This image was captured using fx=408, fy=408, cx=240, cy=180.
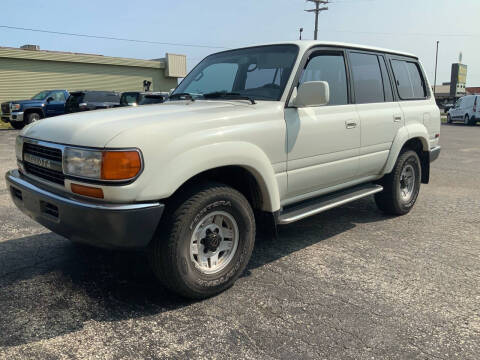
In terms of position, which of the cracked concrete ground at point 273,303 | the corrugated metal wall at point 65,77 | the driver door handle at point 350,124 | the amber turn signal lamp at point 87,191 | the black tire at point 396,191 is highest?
the corrugated metal wall at point 65,77

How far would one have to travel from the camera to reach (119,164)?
8.05ft

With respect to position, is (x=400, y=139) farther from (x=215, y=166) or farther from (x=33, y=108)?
(x=33, y=108)

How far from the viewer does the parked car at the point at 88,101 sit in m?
16.8

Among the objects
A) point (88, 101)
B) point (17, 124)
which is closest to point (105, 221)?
point (88, 101)

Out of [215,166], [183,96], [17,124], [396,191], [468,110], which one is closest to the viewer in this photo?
[215,166]

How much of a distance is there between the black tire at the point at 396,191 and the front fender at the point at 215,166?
2.23m

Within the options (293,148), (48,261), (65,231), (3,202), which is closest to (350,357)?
(293,148)

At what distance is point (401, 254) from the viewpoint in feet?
12.7

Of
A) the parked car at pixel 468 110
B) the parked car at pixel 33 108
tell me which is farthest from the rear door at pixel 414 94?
the parked car at pixel 468 110

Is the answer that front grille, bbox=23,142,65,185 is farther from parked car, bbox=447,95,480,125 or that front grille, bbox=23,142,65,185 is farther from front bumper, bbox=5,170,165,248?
parked car, bbox=447,95,480,125

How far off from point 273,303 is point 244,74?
2208 millimetres

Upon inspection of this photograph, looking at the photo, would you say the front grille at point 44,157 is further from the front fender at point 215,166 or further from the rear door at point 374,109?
the rear door at point 374,109

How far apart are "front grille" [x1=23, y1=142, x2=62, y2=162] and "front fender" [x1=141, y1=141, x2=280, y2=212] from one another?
28.8 inches

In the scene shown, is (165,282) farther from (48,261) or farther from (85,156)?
(48,261)
